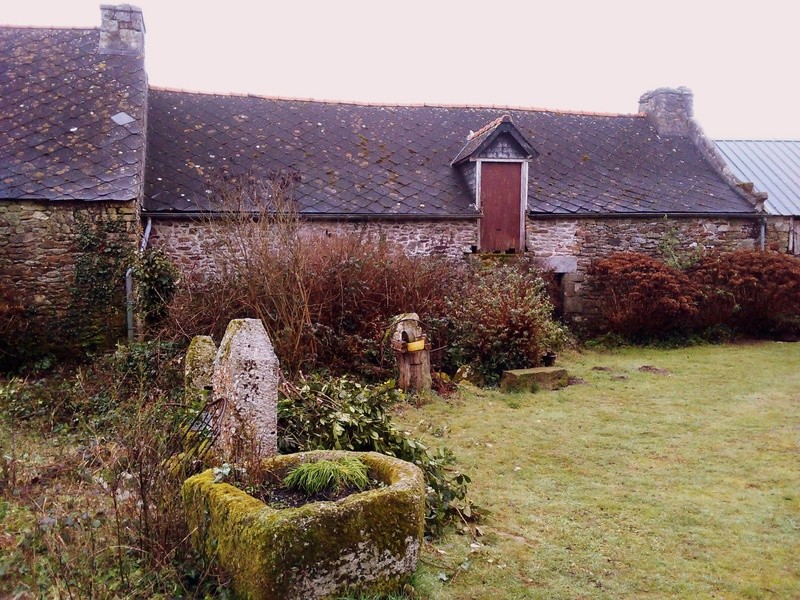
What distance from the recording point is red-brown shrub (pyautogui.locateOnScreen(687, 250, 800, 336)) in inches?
513

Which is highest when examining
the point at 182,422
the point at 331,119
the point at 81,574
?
the point at 331,119

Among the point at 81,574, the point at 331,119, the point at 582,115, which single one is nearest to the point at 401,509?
the point at 81,574

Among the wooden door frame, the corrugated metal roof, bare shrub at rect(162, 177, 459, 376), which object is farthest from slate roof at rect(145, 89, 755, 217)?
bare shrub at rect(162, 177, 459, 376)

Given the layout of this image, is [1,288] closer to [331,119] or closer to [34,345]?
[34,345]

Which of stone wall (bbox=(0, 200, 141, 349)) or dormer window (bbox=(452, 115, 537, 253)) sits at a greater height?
dormer window (bbox=(452, 115, 537, 253))

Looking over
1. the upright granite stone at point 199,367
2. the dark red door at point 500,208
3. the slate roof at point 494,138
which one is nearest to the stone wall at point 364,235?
the dark red door at point 500,208

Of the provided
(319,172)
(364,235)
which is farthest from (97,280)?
(319,172)

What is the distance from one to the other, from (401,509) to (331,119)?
12.6m

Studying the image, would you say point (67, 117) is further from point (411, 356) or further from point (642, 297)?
point (642, 297)

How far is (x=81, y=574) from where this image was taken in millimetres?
3211

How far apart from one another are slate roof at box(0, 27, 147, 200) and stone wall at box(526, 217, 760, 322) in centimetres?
814

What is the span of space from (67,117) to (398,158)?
6539 mm

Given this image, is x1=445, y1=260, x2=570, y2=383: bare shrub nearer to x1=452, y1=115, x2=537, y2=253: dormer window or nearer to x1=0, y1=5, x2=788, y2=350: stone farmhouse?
x1=0, y1=5, x2=788, y2=350: stone farmhouse

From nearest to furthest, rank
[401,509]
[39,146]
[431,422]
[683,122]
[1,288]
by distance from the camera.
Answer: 1. [401,509]
2. [431,422]
3. [1,288]
4. [39,146]
5. [683,122]
